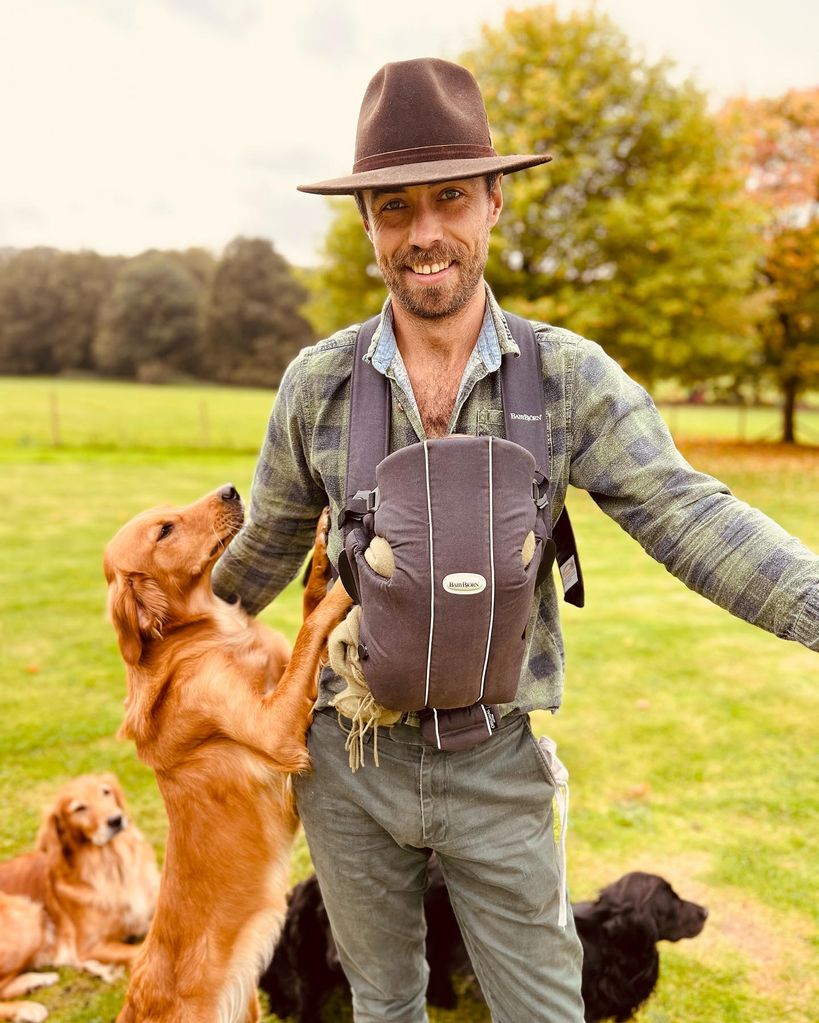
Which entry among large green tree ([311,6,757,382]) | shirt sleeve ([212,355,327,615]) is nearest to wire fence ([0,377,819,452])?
large green tree ([311,6,757,382])

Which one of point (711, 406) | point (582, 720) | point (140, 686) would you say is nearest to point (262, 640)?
point (140, 686)

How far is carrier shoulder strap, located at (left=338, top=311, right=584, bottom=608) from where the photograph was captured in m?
1.94

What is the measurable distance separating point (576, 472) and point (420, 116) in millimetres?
933

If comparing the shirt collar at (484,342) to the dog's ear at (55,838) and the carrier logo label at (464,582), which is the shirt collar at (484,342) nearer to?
the carrier logo label at (464,582)

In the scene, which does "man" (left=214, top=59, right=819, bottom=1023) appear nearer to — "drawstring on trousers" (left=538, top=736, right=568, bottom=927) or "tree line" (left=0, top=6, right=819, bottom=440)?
"drawstring on trousers" (left=538, top=736, right=568, bottom=927)

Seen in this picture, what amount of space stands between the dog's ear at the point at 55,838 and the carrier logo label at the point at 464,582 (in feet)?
10.1

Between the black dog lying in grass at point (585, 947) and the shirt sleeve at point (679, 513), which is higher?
the shirt sleeve at point (679, 513)

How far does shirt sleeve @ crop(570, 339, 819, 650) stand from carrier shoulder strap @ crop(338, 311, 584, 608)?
0.12m

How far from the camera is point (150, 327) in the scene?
58031mm

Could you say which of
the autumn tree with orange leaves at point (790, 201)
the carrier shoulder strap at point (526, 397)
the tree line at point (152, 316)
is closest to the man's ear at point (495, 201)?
the carrier shoulder strap at point (526, 397)

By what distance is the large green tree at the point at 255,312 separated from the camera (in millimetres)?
53531

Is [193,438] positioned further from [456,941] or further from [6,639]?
[456,941]

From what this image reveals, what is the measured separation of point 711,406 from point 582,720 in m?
45.3

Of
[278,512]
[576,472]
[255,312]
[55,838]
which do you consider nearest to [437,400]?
[576,472]
